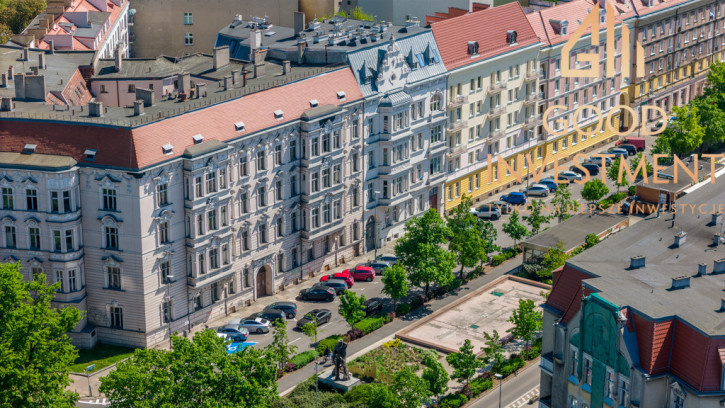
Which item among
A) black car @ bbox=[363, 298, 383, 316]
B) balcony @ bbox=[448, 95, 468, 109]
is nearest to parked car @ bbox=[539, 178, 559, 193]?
balcony @ bbox=[448, 95, 468, 109]

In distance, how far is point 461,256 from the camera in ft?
491

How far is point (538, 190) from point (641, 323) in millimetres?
87057

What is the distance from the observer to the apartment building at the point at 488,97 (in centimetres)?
17000

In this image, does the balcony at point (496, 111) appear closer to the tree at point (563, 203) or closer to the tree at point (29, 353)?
the tree at point (563, 203)

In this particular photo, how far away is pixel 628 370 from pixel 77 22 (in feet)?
417

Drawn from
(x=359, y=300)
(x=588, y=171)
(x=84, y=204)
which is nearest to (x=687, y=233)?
(x=359, y=300)

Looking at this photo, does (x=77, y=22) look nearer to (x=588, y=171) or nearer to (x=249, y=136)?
(x=249, y=136)

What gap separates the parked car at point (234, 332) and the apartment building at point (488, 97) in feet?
152

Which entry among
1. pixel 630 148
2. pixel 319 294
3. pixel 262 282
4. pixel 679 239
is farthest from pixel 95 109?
pixel 630 148

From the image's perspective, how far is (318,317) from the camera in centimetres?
14000

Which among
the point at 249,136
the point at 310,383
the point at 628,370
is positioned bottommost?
the point at 310,383

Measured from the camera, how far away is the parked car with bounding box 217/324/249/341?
136 meters

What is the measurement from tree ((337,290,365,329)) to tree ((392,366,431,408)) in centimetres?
1937

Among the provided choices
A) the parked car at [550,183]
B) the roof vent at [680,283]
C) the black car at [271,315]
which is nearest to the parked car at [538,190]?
the parked car at [550,183]
